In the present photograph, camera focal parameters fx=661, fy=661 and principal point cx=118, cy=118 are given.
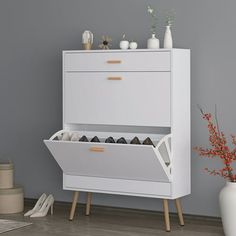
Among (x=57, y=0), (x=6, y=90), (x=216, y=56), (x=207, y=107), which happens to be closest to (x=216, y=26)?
(x=216, y=56)

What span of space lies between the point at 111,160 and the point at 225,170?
1.00m

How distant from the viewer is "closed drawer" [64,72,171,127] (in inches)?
227

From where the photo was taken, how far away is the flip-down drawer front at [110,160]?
5613mm

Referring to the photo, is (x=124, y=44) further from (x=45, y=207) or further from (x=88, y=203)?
(x=45, y=207)

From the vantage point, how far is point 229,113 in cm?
595

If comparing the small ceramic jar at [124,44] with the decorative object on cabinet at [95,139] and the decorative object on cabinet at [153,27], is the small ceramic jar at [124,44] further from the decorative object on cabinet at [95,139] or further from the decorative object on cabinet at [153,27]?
the decorative object on cabinet at [95,139]

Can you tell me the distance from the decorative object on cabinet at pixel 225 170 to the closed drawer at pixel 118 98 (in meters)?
0.42

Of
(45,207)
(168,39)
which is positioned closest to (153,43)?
(168,39)

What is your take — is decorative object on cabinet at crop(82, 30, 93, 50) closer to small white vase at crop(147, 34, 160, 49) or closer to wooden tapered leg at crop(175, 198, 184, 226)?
small white vase at crop(147, 34, 160, 49)

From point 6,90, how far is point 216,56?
8.06 ft

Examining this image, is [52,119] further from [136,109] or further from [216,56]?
[216,56]

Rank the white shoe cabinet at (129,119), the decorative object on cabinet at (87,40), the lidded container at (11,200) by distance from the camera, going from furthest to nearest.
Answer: the lidded container at (11,200) < the decorative object on cabinet at (87,40) < the white shoe cabinet at (129,119)

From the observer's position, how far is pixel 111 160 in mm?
5832

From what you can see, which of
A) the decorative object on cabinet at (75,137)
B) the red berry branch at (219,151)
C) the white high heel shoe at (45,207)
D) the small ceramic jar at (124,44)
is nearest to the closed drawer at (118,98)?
the decorative object on cabinet at (75,137)
